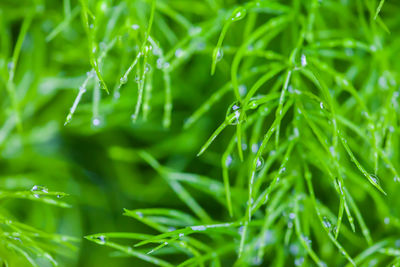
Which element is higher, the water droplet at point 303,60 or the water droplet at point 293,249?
the water droplet at point 303,60

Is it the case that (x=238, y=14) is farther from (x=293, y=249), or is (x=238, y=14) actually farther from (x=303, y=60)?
(x=293, y=249)

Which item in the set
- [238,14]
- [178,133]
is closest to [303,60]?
[238,14]

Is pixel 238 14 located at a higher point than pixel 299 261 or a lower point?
higher

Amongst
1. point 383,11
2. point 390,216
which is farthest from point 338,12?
point 390,216

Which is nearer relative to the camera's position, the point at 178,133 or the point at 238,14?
the point at 238,14

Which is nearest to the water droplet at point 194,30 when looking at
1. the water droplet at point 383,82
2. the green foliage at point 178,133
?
the green foliage at point 178,133

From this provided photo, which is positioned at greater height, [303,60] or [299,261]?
[303,60]

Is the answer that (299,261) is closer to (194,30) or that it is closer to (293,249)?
(293,249)

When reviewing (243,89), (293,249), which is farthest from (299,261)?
(243,89)

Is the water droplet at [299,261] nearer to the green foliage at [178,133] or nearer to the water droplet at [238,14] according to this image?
the green foliage at [178,133]

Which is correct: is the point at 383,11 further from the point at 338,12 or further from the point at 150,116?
the point at 150,116

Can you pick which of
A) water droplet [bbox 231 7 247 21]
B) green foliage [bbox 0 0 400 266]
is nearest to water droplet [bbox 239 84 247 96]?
green foliage [bbox 0 0 400 266]
